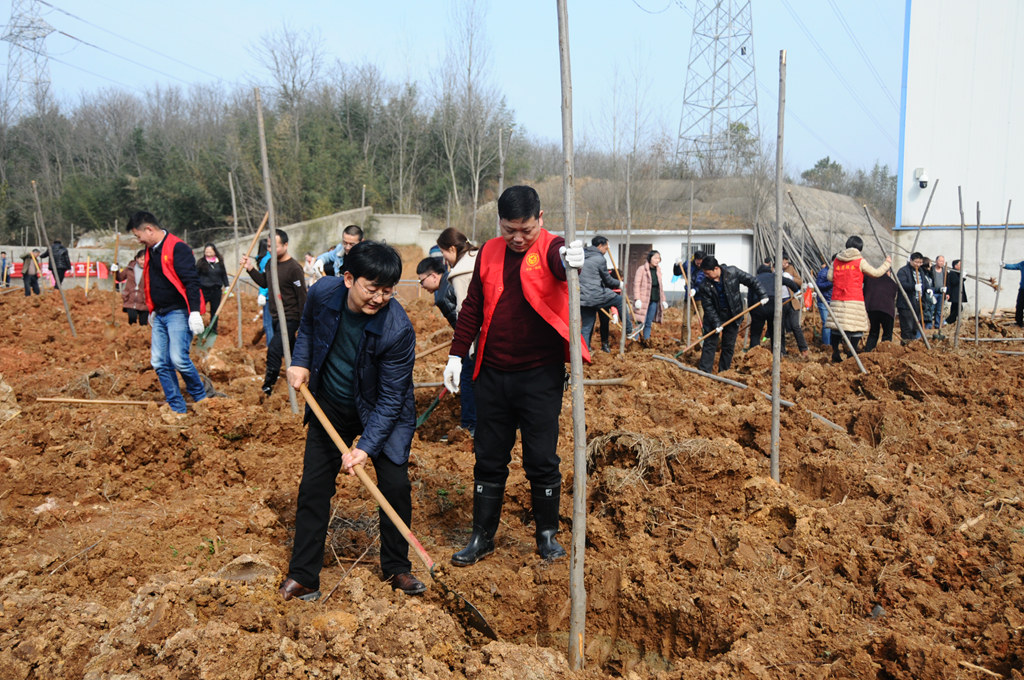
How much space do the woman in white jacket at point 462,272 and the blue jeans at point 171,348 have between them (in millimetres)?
2137

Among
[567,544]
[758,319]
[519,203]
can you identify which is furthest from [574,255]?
[758,319]

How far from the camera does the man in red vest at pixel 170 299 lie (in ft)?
19.0

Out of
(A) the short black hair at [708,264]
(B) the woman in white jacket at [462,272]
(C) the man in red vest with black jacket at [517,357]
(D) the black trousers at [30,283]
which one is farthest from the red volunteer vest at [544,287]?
(D) the black trousers at [30,283]

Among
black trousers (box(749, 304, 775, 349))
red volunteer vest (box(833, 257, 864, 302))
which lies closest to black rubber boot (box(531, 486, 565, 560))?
black trousers (box(749, 304, 775, 349))

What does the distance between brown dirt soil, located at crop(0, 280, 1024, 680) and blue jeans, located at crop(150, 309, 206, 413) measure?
10.3 inches

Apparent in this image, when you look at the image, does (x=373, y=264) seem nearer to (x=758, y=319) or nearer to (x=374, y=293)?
(x=374, y=293)

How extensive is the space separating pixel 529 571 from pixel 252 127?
2871 cm

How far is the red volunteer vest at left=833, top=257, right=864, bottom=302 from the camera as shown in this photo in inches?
346

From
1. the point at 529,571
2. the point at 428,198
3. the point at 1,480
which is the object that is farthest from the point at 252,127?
the point at 529,571

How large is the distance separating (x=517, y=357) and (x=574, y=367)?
73 centimetres

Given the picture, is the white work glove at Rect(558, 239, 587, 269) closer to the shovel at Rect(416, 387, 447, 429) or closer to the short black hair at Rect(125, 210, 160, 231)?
the shovel at Rect(416, 387, 447, 429)

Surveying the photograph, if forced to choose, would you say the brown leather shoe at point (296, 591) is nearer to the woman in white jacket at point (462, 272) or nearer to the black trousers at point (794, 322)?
the woman in white jacket at point (462, 272)

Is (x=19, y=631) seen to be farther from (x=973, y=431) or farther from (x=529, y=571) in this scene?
(x=973, y=431)

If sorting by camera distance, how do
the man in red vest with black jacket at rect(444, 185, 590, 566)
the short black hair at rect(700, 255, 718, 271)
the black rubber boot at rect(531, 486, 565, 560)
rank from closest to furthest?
the man in red vest with black jacket at rect(444, 185, 590, 566) < the black rubber boot at rect(531, 486, 565, 560) < the short black hair at rect(700, 255, 718, 271)
